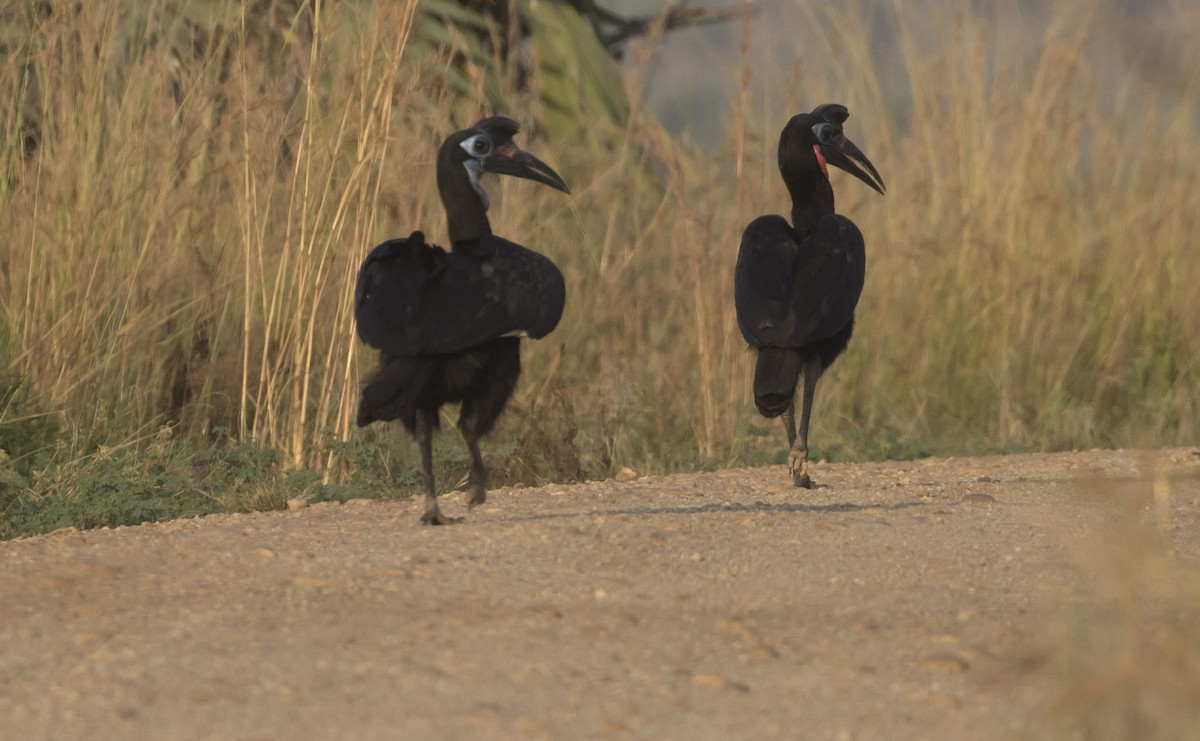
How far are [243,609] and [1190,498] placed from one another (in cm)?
347

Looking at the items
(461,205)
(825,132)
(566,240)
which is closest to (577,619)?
(461,205)

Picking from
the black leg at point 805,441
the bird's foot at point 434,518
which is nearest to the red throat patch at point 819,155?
the black leg at point 805,441

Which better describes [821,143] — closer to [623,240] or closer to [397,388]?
[397,388]

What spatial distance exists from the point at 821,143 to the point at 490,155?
1862mm

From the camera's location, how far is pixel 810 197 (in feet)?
23.1

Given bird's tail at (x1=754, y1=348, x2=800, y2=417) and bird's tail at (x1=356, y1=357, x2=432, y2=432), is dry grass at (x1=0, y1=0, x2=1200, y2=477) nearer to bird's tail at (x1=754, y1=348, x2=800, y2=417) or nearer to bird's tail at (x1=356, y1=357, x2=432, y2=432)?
bird's tail at (x1=754, y1=348, x2=800, y2=417)

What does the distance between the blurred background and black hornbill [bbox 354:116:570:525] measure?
1.18m

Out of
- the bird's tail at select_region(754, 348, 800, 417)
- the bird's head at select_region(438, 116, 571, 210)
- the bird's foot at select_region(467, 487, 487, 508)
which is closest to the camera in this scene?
the bird's foot at select_region(467, 487, 487, 508)

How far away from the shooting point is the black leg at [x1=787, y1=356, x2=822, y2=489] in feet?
21.4

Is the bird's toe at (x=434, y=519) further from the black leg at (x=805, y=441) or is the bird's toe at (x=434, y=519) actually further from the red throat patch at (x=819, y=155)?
the red throat patch at (x=819, y=155)

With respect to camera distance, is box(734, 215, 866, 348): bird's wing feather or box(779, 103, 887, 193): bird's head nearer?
box(734, 215, 866, 348): bird's wing feather

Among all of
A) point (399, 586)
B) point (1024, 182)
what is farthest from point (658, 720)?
point (1024, 182)

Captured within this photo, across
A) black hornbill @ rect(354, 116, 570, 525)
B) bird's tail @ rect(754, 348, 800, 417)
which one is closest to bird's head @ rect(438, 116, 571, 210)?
black hornbill @ rect(354, 116, 570, 525)

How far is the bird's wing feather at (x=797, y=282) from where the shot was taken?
6.37m
